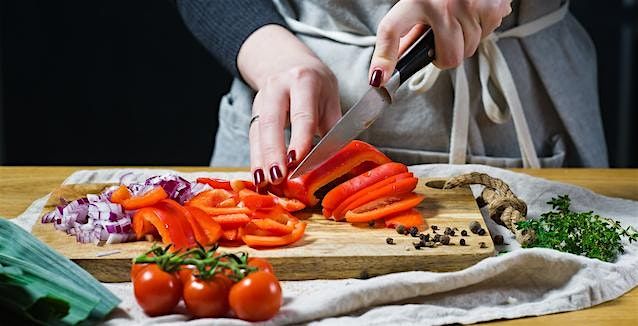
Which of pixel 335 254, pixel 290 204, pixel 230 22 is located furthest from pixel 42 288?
pixel 230 22

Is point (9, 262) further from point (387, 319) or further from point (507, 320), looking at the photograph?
point (507, 320)

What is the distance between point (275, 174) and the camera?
2.04 m

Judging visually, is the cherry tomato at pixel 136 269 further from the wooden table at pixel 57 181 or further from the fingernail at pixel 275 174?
the wooden table at pixel 57 181

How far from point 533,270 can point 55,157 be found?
8.18ft

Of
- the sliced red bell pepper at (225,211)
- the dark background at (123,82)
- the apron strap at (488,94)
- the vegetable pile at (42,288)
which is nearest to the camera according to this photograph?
the vegetable pile at (42,288)

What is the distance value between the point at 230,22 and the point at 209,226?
2.58ft

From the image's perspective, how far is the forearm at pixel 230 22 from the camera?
2486mm

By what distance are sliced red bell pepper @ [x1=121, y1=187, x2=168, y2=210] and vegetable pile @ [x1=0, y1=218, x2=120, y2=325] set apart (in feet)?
0.87

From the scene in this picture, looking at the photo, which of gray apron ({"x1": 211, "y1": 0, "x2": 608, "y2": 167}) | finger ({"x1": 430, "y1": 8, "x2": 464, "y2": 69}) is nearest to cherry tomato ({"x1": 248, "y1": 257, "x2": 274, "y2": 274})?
finger ({"x1": 430, "y1": 8, "x2": 464, "y2": 69})

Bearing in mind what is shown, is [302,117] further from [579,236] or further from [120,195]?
[579,236]

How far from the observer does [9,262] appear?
1.54 m

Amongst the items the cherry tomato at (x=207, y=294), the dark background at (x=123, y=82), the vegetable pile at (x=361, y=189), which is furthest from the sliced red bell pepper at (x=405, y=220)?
the dark background at (x=123, y=82)

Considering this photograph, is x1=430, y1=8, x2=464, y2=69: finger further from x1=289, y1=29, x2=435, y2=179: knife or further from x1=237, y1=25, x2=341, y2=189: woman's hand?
x1=237, y1=25, x2=341, y2=189: woman's hand

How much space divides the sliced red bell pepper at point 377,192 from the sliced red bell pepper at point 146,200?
0.31m
